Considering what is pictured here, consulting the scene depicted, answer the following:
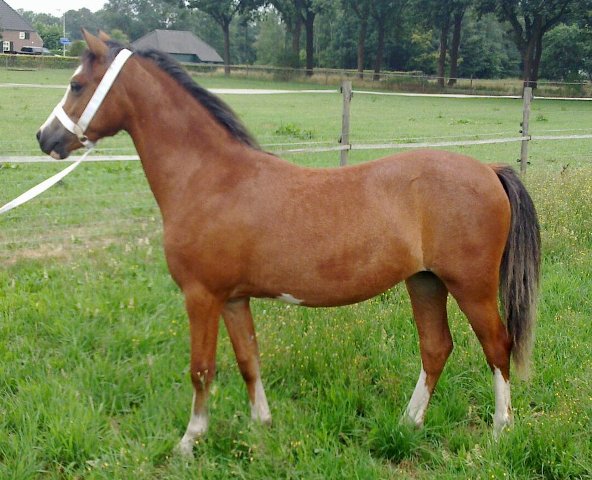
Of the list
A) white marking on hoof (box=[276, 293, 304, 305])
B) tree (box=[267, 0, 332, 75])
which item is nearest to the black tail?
white marking on hoof (box=[276, 293, 304, 305])

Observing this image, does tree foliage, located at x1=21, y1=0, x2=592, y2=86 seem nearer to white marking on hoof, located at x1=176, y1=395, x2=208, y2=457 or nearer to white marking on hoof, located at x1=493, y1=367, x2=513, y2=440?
white marking on hoof, located at x1=176, y1=395, x2=208, y2=457

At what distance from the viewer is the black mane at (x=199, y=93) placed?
9.54ft

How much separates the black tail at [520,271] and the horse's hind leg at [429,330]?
343 mm

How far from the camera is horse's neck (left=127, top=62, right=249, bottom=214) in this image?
2855 mm

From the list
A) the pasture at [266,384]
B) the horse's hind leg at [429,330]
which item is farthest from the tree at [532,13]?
the horse's hind leg at [429,330]

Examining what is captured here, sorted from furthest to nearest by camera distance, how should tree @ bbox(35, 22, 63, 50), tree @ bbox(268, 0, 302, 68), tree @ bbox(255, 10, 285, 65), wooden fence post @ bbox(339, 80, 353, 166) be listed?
tree @ bbox(35, 22, 63, 50), tree @ bbox(255, 10, 285, 65), tree @ bbox(268, 0, 302, 68), wooden fence post @ bbox(339, 80, 353, 166)

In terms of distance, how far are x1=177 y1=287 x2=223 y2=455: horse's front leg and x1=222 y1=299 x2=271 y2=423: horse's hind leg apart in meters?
0.18

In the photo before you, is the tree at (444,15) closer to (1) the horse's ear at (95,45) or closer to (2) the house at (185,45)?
(2) the house at (185,45)

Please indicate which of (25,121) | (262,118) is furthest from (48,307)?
(262,118)

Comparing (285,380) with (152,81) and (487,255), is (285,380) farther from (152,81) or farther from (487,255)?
(152,81)

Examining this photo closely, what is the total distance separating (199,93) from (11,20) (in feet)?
263

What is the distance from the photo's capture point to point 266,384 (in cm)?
343

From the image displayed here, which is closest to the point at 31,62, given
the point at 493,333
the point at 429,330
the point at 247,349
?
the point at 247,349

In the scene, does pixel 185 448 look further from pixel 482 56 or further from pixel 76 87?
pixel 482 56
